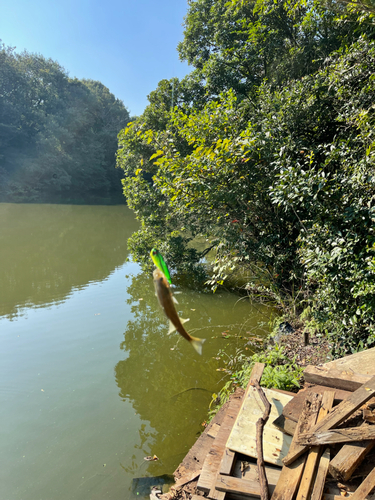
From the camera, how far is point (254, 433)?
2117 mm

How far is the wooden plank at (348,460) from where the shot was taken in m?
1.66

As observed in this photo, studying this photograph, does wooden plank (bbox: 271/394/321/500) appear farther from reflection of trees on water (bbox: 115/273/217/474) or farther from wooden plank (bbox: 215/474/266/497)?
reflection of trees on water (bbox: 115/273/217/474)

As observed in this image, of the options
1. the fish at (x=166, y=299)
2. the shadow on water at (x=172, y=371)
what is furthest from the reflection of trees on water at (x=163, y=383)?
the fish at (x=166, y=299)

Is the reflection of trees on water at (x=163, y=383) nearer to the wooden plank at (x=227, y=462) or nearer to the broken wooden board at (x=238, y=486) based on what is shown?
the wooden plank at (x=227, y=462)

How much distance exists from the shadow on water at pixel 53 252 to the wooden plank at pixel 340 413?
18.5ft

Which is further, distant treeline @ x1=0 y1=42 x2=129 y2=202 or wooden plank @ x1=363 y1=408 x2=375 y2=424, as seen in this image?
distant treeline @ x1=0 y1=42 x2=129 y2=202

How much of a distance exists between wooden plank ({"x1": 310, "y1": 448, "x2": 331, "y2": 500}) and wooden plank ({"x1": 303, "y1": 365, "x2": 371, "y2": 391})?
1.92 ft

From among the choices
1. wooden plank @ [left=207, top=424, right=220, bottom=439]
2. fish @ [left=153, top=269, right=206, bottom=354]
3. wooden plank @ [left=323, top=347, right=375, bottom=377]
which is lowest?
wooden plank @ [left=207, top=424, right=220, bottom=439]

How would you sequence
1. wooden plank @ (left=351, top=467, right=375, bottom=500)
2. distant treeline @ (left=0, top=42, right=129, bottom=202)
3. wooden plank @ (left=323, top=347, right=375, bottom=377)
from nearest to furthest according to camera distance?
1. wooden plank @ (left=351, top=467, right=375, bottom=500)
2. wooden plank @ (left=323, top=347, right=375, bottom=377)
3. distant treeline @ (left=0, top=42, right=129, bottom=202)

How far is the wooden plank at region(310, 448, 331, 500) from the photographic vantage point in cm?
162

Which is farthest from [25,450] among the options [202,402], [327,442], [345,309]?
[345,309]

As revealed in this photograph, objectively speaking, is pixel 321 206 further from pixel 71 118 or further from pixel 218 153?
pixel 71 118

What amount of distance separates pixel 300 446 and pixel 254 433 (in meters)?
0.37

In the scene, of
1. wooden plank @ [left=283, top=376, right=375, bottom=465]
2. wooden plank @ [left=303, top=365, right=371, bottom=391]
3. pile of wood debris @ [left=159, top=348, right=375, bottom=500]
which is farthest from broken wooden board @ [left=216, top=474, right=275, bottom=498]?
wooden plank @ [left=303, top=365, right=371, bottom=391]
